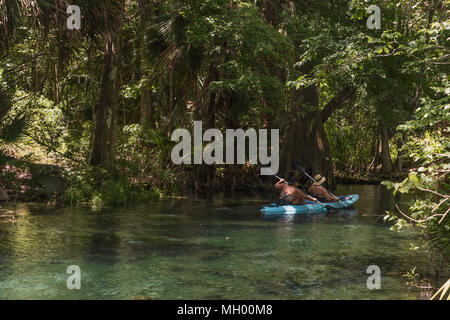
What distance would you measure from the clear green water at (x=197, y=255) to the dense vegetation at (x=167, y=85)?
206 centimetres

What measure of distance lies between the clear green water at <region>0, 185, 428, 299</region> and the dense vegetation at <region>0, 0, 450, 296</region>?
2.06 meters

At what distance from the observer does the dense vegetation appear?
1784 centimetres

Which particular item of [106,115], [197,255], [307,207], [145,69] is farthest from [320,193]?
[197,255]

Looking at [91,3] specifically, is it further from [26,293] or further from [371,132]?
[371,132]

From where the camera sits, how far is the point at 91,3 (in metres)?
16.5

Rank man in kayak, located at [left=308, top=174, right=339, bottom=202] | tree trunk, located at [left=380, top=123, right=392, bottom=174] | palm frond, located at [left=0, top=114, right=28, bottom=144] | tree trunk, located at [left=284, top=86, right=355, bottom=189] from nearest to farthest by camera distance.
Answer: palm frond, located at [left=0, top=114, right=28, bottom=144] → man in kayak, located at [left=308, top=174, right=339, bottom=202] → tree trunk, located at [left=284, top=86, right=355, bottom=189] → tree trunk, located at [left=380, top=123, right=392, bottom=174]

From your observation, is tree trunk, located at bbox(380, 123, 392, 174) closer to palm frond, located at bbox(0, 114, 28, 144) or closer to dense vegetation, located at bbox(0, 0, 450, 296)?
dense vegetation, located at bbox(0, 0, 450, 296)

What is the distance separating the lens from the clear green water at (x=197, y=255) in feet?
30.8

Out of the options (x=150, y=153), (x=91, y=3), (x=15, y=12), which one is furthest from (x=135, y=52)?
(x=15, y=12)

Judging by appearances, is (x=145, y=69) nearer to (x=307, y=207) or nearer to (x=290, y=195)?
(x=290, y=195)

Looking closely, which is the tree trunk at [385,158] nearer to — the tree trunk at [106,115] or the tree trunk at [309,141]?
the tree trunk at [309,141]

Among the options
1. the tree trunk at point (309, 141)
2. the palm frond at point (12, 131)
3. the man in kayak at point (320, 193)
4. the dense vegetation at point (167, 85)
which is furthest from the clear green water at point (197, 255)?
the tree trunk at point (309, 141)

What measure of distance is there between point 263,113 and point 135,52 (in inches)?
234

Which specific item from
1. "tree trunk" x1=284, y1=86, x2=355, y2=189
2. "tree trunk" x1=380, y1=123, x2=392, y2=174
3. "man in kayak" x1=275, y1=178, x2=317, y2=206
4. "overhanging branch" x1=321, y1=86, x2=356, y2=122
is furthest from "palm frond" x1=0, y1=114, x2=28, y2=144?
"tree trunk" x1=380, y1=123, x2=392, y2=174
